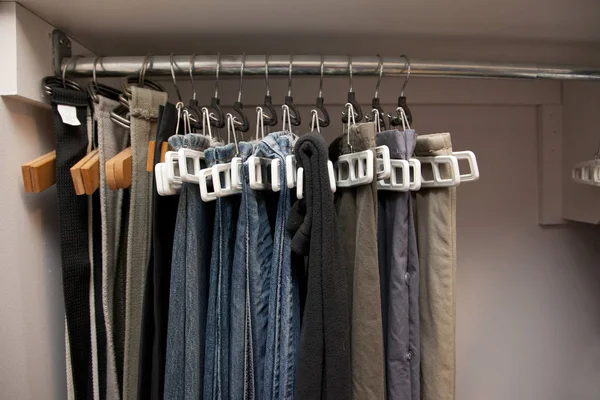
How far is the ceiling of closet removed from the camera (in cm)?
52

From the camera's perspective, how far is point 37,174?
50 cm

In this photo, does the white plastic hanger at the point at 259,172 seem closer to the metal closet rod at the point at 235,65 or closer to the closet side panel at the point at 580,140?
the metal closet rod at the point at 235,65

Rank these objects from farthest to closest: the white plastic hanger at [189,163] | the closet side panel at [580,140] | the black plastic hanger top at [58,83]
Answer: the closet side panel at [580,140] → the black plastic hanger top at [58,83] → the white plastic hanger at [189,163]

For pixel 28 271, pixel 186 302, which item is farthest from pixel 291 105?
pixel 28 271

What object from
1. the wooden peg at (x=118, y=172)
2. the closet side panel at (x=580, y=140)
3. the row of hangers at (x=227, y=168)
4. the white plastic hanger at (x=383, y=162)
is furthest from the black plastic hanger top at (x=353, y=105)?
the closet side panel at (x=580, y=140)

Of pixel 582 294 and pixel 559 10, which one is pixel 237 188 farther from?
pixel 582 294

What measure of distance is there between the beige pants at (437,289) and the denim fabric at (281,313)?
201 mm

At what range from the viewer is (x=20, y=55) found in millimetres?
508

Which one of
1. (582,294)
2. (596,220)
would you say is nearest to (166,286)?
(596,220)

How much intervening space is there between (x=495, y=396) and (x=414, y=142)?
2.76 ft

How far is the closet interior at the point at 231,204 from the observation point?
44cm

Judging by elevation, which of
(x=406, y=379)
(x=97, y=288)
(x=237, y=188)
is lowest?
(x=406, y=379)

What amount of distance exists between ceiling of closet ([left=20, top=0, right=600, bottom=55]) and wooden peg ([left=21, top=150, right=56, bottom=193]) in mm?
246

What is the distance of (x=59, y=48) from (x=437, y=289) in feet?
2.44
